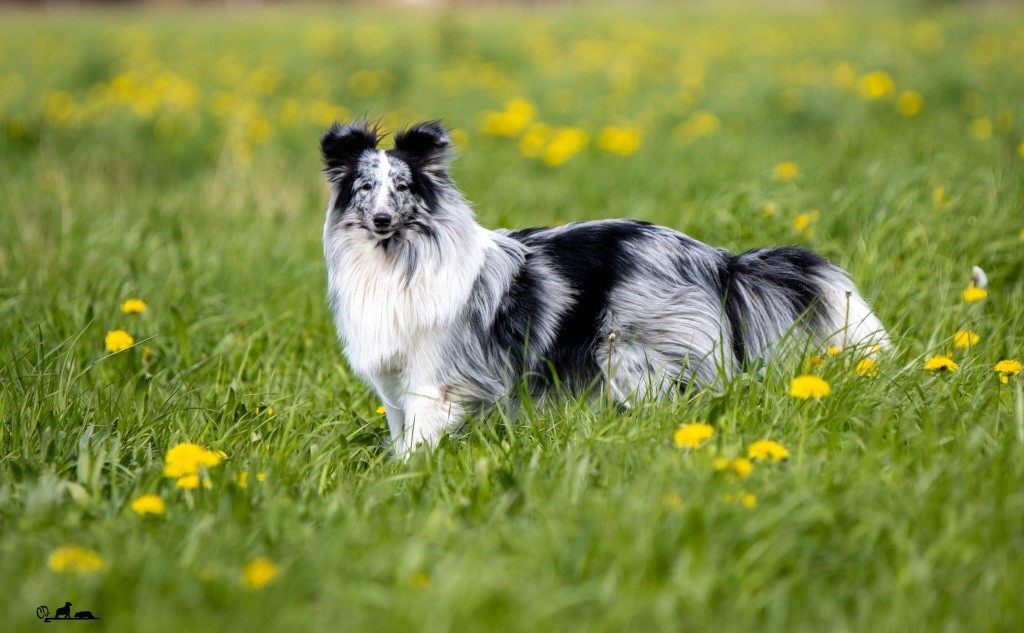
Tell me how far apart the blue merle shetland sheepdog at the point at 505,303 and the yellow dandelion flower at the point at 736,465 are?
24.8 inches

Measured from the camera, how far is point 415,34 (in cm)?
1383

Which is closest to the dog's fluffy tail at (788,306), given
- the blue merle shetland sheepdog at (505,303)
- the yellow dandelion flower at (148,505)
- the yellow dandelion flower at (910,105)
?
the blue merle shetland sheepdog at (505,303)

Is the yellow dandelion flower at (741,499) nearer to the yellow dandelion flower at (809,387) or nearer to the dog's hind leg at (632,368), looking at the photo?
the yellow dandelion flower at (809,387)

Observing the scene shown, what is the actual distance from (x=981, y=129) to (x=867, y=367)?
3.90 metres

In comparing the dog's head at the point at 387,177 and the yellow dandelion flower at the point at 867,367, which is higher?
the dog's head at the point at 387,177

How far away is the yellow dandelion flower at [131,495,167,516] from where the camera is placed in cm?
217

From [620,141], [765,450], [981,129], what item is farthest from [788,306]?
[981,129]

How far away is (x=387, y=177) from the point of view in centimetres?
294

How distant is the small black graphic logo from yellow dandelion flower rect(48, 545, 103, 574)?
96mm

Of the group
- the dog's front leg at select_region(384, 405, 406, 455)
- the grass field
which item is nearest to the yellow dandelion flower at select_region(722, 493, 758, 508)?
the grass field

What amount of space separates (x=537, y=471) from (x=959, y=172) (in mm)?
3485

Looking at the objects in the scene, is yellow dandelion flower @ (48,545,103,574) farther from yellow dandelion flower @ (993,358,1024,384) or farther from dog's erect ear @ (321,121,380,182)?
yellow dandelion flower @ (993,358,1024,384)

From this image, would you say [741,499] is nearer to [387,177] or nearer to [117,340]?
[387,177]

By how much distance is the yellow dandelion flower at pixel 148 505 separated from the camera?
7.13 ft
